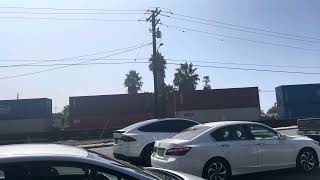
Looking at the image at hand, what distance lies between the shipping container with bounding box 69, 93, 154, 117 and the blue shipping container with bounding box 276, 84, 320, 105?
48.5 ft

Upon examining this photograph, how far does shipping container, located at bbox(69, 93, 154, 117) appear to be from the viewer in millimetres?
53812

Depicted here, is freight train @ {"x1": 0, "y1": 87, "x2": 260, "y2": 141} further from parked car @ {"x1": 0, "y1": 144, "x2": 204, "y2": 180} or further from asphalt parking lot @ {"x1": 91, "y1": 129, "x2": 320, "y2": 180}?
parked car @ {"x1": 0, "y1": 144, "x2": 204, "y2": 180}

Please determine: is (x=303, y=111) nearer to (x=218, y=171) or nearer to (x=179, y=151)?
(x=218, y=171)

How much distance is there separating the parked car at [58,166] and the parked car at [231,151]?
17.6 ft

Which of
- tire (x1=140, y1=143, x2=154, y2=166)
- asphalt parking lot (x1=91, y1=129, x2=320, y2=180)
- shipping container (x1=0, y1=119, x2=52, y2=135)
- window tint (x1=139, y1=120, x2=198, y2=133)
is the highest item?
shipping container (x1=0, y1=119, x2=52, y2=135)

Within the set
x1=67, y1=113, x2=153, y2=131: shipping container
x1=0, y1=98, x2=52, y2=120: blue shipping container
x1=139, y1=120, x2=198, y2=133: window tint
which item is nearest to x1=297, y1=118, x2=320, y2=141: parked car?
x1=139, y1=120, x2=198, y2=133: window tint

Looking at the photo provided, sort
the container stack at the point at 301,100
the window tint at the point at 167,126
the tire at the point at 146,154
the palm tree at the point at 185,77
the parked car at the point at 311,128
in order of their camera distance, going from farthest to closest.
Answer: the palm tree at the point at 185,77 → the container stack at the point at 301,100 → the parked car at the point at 311,128 → the window tint at the point at 167,126 → the tire at the point at 146,154

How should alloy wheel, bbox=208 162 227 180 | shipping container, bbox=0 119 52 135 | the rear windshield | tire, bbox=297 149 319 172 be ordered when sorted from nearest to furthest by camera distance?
alloy wheel, bbox=208 162 227 180 < the rear windshield < tire, bbox=297 149 319 172 < shipping container, bbox=0 119 52 135

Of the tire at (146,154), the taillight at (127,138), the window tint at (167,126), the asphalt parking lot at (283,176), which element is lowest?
the asphalt parking lot at (283,176)

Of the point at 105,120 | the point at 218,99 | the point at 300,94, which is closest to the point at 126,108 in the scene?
the point at 105,120

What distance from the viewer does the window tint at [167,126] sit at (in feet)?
48.0

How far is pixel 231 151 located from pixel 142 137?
4.27 m

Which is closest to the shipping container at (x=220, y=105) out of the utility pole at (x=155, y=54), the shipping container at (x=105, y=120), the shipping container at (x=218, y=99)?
the shipping container at (x=218, y=99)

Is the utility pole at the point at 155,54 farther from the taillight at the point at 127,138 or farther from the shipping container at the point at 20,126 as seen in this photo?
the taillight at the point at 127,138
